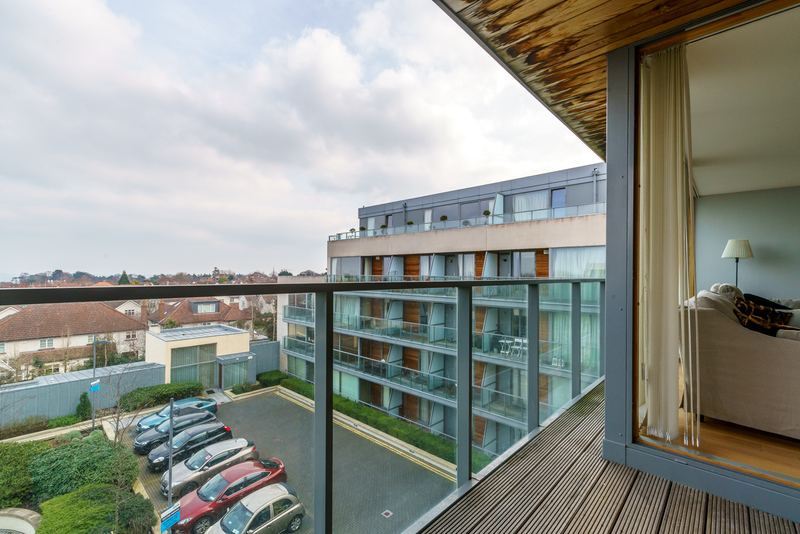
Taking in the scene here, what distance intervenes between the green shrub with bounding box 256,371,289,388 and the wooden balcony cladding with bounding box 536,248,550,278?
9322 millimetres

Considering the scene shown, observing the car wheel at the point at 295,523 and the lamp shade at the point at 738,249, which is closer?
the car wheel at the point at 295,523

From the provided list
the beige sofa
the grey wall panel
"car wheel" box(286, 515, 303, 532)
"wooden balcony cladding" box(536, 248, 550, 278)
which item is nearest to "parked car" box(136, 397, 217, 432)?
"car wheel" box(286, 515, 303, 532)

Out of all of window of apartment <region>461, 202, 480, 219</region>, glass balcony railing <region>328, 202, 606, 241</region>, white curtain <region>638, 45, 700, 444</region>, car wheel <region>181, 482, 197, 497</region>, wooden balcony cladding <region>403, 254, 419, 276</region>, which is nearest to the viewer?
car wheel <region>181, 482, 197, 497</region>

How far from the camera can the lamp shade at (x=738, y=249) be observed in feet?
18.5

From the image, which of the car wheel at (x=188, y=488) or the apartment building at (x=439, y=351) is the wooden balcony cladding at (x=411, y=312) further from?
the car wheel at (x=188, y=488)

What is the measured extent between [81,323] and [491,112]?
20588mm

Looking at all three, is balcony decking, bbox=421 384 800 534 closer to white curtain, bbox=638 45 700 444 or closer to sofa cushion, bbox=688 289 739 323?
white curtain, bbox=638 45 700 444

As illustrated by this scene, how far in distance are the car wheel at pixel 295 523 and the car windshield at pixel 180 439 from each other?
428mm

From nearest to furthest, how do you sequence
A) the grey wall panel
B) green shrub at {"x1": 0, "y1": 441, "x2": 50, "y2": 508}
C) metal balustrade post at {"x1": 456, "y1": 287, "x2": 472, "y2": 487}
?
green shrub at {"x1": 0, "y1": 441, "x2": 50, "y2": 508}, metal balustrade post at {"x1": 456, "y1": 287, "x2": 472, "y2": 487}, the grey wall panel

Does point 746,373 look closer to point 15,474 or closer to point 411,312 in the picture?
point 411,312

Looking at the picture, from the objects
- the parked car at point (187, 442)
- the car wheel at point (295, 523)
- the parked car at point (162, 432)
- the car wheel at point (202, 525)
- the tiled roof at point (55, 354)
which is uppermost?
the tiled roof at point (55, 354)

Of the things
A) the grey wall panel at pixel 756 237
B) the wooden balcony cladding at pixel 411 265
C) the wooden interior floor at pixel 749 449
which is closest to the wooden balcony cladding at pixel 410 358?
the wooden interior floor at pixel 749 449

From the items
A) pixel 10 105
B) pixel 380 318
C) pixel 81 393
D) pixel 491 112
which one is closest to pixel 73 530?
pixel 81 393

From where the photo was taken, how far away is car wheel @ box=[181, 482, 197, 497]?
83cm
